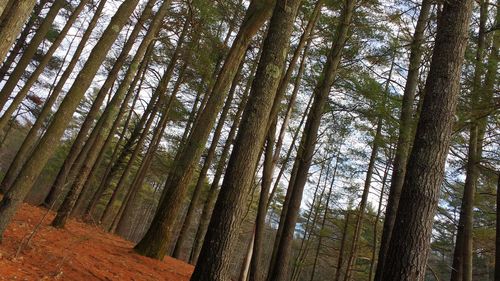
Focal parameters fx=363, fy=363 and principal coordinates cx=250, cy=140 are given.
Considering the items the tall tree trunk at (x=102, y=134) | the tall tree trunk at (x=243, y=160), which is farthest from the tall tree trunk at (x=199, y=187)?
the tall tree trunk at (x=243, y=160)

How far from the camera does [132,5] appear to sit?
6.13 m

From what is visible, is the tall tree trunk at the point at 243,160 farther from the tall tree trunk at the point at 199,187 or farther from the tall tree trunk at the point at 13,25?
the tall tree trunk at the point at 199,187

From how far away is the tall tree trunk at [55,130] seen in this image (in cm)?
485

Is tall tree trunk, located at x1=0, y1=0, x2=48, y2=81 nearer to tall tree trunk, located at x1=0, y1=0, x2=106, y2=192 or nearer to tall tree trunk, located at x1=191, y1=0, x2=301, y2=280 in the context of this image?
tall tree trunk, located at x1=0, y1=0, x2=106, y2=192

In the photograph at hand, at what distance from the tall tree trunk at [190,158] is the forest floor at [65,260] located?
347 mm

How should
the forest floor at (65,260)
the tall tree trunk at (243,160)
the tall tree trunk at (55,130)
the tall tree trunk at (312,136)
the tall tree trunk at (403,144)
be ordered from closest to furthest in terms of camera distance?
the tall tree trunk at (243,160), the forest floor at (65,260), the tall tree trunk at (55,130), the tall tree trunk at (403,144), the tall tree trunk at (312,136)

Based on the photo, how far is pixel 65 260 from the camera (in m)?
4.83

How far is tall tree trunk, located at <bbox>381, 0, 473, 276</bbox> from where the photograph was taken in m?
3.43

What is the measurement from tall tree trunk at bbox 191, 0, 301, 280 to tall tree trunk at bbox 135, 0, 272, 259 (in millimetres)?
2905

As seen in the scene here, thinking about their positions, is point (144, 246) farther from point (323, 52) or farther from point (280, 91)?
point (323, 52)

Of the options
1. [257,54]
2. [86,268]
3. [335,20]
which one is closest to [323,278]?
[257,54]

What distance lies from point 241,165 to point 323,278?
3877cm

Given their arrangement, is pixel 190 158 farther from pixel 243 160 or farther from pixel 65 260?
pixel 243 160

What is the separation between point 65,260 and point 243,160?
2.79 m
